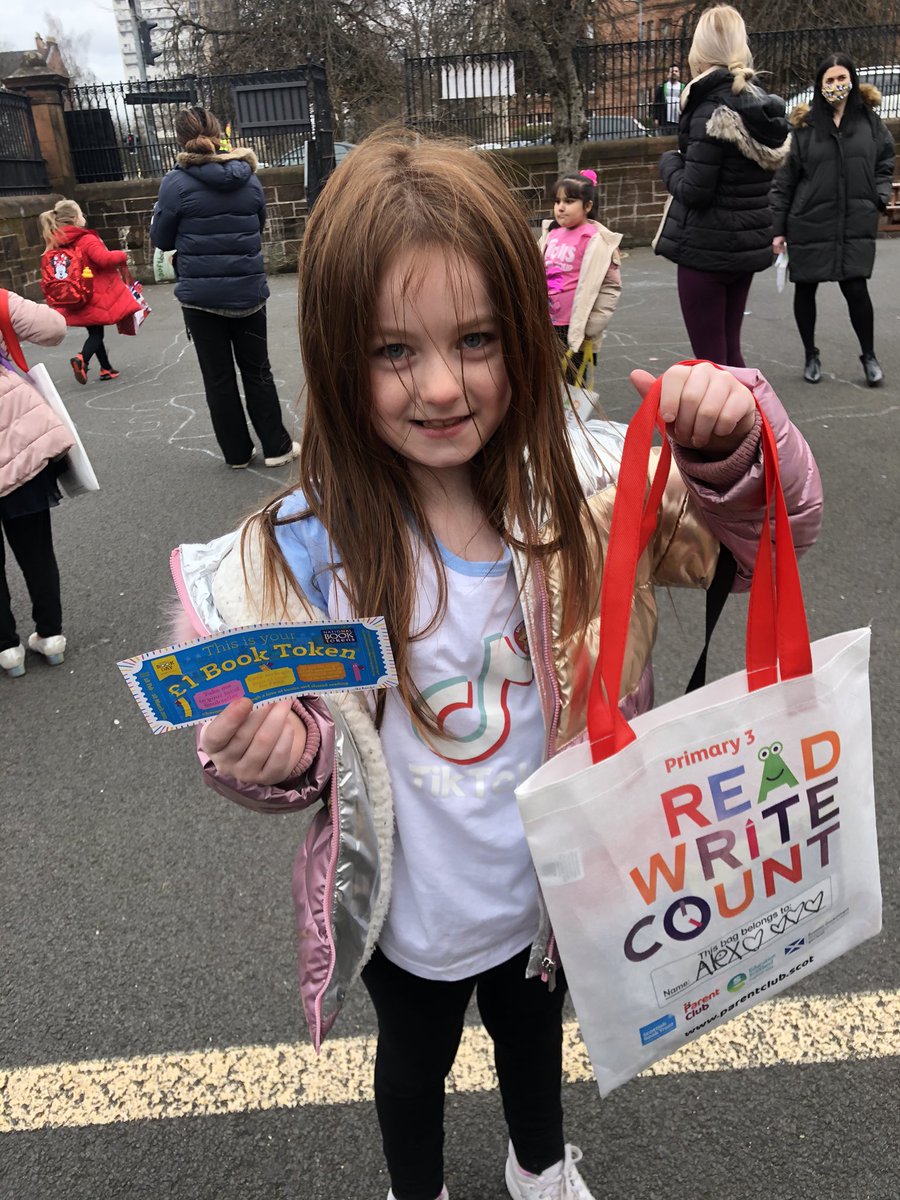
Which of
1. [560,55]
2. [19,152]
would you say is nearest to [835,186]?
[560,55]

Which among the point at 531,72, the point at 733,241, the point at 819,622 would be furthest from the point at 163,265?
the point at 531,72

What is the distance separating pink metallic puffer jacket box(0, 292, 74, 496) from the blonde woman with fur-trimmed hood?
3328 mm

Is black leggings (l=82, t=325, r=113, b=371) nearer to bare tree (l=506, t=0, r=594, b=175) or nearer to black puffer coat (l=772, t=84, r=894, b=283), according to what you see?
black puffer coat (l=772, t=84, r=894, b=283)

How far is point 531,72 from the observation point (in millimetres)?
15055

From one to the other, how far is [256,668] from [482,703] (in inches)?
14.9

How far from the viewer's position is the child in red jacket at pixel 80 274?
24.1 feet

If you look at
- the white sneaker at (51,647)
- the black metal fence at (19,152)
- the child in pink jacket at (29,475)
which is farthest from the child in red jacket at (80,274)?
the black metal fence at (19,152)

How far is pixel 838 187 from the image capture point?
5.71 meters

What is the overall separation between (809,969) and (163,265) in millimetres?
5132

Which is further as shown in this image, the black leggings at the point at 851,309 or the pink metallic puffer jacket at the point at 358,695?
Result: the black leggings at the point at 851,309

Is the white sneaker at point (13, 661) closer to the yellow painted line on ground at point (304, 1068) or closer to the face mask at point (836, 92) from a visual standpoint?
the yellow painted line on ground at point (304, 1068)

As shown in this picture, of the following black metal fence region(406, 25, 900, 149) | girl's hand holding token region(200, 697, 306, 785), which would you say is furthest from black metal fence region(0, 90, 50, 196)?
girl's hand holding token region(200, 697, 306, 785)

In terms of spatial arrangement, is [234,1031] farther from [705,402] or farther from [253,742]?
[705,402]

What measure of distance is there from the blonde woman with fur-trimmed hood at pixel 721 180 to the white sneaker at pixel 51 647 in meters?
3.71
